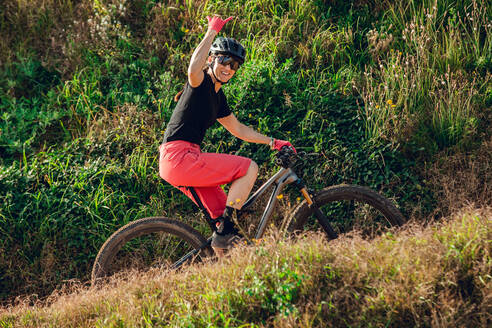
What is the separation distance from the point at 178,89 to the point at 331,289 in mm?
3570

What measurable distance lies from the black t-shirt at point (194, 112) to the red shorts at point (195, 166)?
75mm

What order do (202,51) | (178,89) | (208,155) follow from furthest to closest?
(178,89) → (208,155) → (202,51)

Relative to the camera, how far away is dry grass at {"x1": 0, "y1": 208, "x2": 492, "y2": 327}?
11.4 ft

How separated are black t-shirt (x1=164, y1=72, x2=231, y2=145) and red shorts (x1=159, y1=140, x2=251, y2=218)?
0.08 m

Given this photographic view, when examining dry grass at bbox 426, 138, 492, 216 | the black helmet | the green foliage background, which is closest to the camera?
the black helmet

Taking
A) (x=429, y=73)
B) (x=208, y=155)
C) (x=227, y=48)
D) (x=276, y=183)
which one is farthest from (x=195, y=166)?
(x=429, y=73)

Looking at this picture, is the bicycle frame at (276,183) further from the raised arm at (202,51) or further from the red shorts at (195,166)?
the raised arm at (202,51)

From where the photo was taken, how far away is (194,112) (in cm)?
429

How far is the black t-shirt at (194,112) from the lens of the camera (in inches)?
168

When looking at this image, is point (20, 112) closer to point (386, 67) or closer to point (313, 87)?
point (313, 87)

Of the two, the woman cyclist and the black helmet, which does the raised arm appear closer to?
the woman cyclist

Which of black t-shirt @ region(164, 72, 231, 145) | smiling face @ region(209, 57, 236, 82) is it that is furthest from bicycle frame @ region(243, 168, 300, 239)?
smiling face @ region(209, 57, 236, 82)

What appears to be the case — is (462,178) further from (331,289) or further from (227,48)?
(227,48)

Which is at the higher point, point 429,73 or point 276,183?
point 429,73
